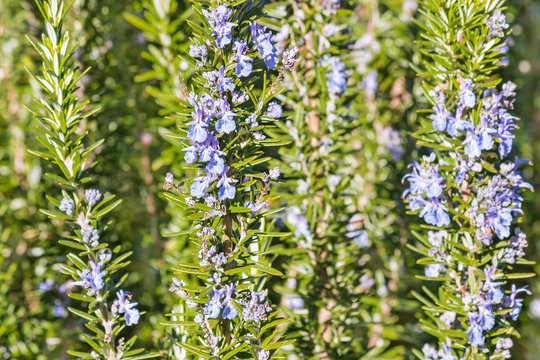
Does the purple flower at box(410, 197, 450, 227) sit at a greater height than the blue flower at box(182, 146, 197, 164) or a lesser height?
lesser

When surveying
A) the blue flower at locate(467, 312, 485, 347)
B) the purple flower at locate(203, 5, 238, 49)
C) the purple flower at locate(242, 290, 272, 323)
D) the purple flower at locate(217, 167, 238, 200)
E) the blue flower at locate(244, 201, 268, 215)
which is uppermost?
the purple flower at locate(203, 5, 238, 49)

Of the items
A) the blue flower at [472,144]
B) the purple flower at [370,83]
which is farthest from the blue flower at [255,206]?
the purple flower at [370,83]

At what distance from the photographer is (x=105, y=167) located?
841 millimetres

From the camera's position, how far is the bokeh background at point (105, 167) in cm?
76

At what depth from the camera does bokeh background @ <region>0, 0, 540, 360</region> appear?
2.51 feet

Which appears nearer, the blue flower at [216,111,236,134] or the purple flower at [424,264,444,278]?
the blue flower at [216,111,236,134]

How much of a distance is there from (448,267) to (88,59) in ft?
2.31

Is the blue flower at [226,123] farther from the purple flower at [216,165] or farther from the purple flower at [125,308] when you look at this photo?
the purple flower at [125,308]

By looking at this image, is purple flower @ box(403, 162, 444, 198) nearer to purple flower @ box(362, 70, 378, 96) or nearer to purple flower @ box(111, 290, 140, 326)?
purple flower @ box(111, 290, 140, 326)

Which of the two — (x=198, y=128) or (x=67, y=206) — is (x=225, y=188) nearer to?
(x=198, y=128)

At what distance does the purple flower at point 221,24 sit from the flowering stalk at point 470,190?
24 cm

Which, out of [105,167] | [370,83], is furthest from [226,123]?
[370,83]

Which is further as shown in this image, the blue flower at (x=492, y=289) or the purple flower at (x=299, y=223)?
the purple flower at (x=299, y=223)

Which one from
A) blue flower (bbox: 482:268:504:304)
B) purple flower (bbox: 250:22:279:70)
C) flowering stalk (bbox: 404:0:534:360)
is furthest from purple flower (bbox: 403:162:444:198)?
purple flower (bbox: 250:22:279:70)
